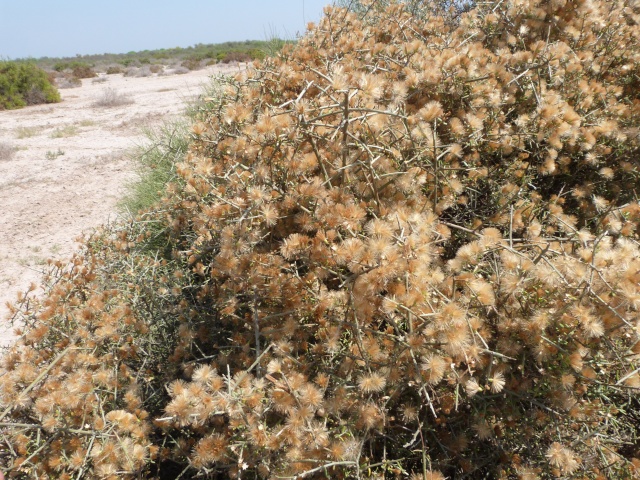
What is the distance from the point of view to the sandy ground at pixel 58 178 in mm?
5906

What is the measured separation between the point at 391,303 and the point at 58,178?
9025mm

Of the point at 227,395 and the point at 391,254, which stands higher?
the point at 391,254

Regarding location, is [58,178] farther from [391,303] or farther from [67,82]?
[67,82]

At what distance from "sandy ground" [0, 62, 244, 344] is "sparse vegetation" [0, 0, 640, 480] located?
1122mm

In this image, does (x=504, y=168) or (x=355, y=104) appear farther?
(x=504, y=168)

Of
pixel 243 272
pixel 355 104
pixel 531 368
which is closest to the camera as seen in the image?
pixel 531 368

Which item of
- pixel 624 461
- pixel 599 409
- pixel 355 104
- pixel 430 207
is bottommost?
pixel 624 461

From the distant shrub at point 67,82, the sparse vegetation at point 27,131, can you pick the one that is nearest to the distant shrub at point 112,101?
the sparse vegetation at point 27,131

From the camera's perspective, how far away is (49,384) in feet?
6.13

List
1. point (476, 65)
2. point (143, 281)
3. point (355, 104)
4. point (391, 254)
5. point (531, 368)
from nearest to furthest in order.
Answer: point (391, 254), point (531, 368), point (355, 104), point (476, 65), point (143, 281)

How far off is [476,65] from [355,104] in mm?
853

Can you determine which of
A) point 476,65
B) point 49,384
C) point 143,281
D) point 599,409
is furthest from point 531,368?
point 143,281

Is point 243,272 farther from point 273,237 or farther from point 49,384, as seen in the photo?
point 49,384

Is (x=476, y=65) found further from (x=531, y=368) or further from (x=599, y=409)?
(x=599, y=409)
